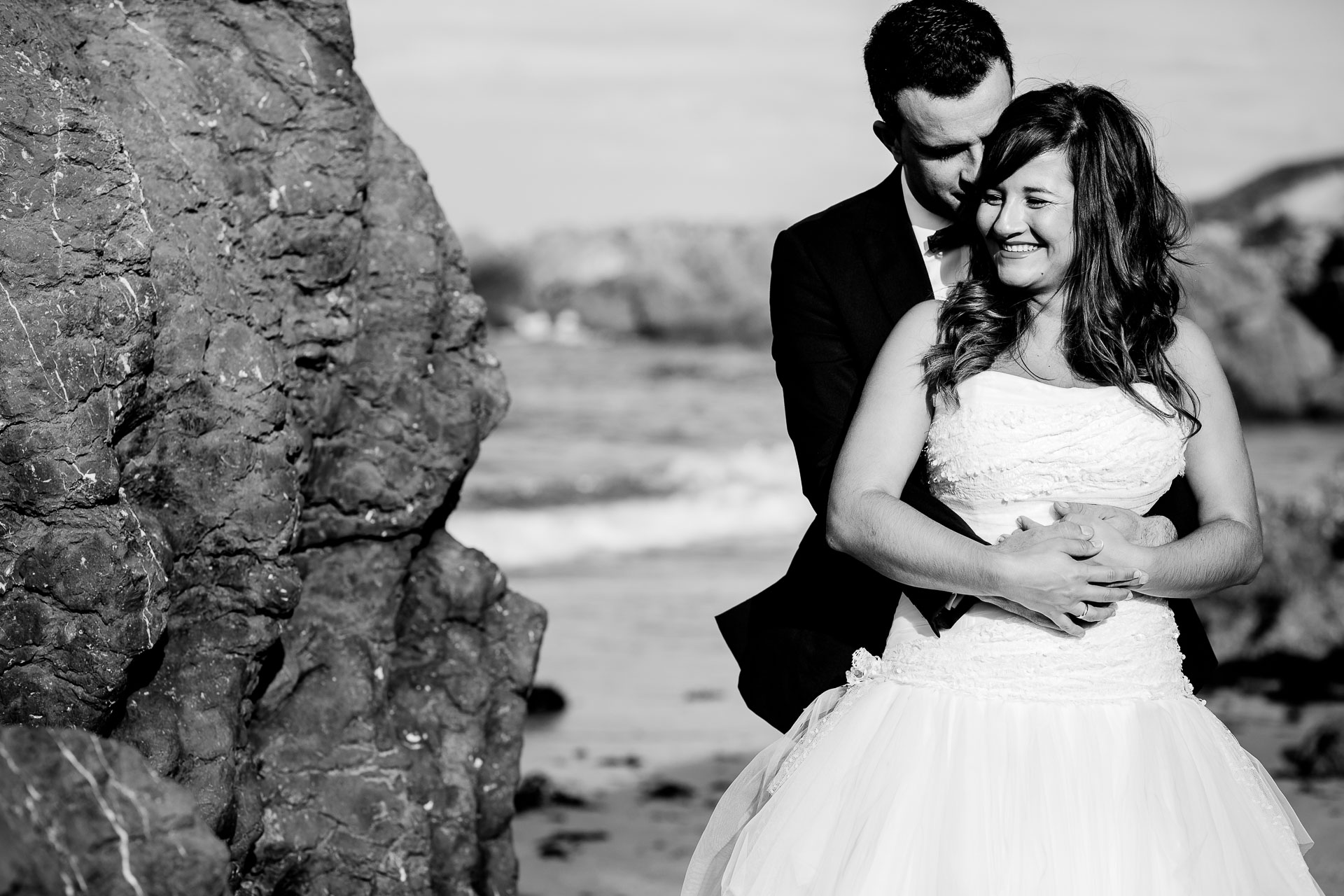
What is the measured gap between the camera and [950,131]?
356 centimetres

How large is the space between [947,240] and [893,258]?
5.5 inches

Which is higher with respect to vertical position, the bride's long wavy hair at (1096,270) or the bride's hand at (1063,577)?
the bride's long wavy hair at (1096,270)

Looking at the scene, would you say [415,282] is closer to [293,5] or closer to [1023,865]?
[293,5]

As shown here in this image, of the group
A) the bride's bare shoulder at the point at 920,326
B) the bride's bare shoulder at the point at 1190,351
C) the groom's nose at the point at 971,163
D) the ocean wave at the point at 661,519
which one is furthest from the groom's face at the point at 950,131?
the ocean wave at the point at 661,519

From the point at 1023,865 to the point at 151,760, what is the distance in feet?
6.28

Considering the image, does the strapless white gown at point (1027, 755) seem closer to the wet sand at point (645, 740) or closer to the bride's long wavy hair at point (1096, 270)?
the bride's long wavy hair at point (1096, 270)

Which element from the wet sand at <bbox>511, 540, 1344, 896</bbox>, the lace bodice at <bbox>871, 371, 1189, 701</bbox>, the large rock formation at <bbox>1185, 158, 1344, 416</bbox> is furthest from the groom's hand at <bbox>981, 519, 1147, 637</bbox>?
the large rock formation at <bbox>1185, 158, 1344, 416</bbox>

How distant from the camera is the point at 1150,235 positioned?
10.8 ft

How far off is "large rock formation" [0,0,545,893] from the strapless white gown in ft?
3.97

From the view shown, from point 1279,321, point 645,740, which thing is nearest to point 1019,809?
point 645,740

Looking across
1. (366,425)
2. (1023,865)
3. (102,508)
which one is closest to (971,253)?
(1023,865)

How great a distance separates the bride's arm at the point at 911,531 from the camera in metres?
3.01

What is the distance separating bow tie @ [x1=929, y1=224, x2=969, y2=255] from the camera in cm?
368

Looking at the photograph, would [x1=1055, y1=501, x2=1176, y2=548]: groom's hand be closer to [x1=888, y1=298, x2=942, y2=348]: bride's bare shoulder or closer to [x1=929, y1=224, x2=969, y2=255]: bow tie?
[x1=888, y1=298, x2=942, y2=348]: bride's bare shoulder
